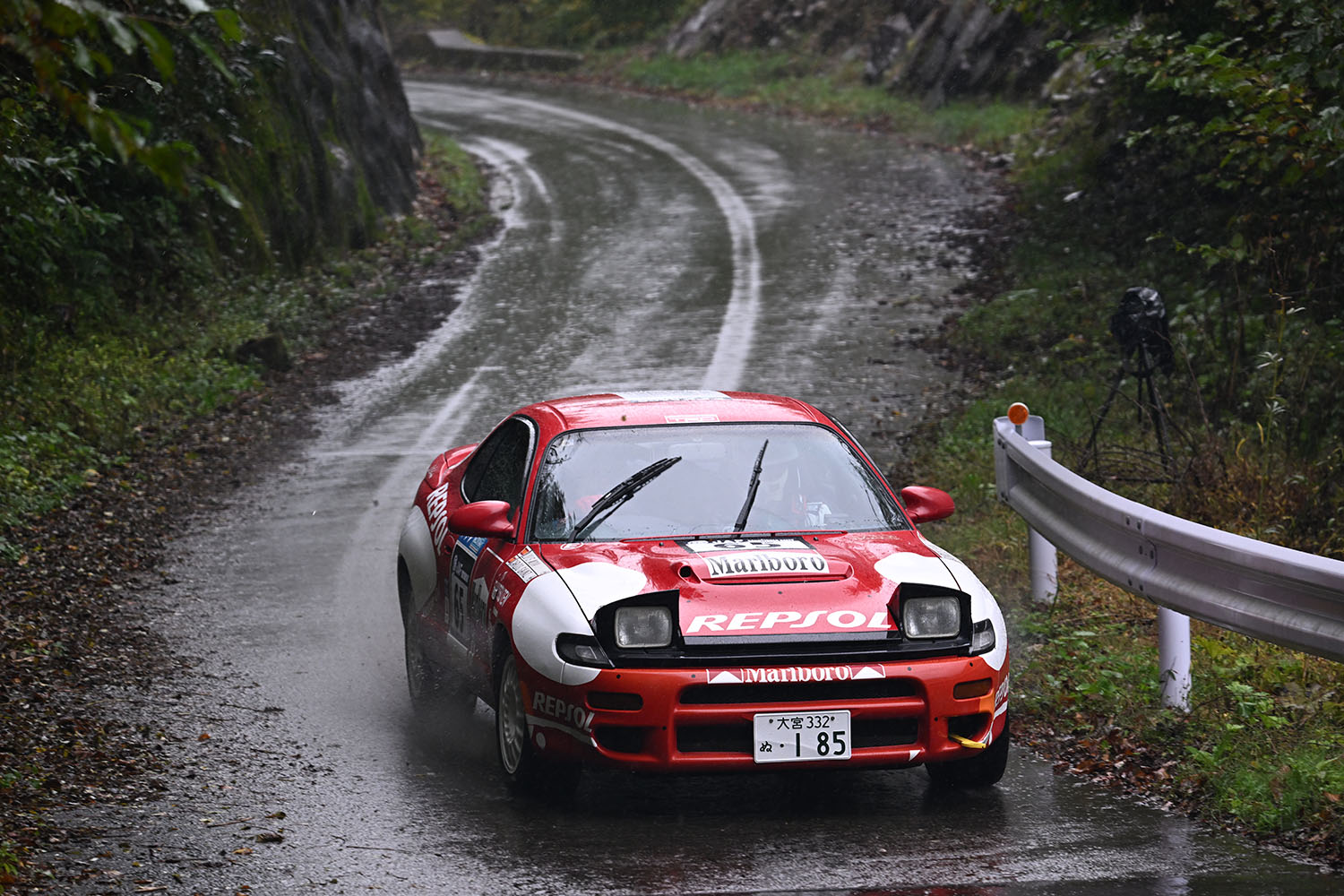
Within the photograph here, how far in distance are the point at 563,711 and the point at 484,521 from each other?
3.74 feet

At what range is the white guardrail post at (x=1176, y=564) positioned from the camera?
5754 mm

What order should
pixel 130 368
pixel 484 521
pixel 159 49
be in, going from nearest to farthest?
pixel 159 49
pixel 484 521
pixel 130 368

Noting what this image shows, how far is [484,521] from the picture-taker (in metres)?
6.88

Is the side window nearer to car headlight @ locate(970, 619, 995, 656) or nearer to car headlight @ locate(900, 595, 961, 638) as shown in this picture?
car headlight @ locate(900, 595, 961, 638)

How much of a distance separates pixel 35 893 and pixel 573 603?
2056mm

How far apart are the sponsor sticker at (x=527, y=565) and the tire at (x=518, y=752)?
12.3 inches

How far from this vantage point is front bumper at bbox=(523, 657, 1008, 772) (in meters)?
5.90

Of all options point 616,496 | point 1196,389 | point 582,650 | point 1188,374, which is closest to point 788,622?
point 582,650

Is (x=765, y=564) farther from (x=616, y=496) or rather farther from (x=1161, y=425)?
(x=1161, y=425)

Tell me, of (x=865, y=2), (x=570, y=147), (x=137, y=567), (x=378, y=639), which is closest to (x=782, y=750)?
(x=378, y=639)

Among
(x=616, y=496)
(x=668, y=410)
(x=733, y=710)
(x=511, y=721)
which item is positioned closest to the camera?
(x=733, y=710)

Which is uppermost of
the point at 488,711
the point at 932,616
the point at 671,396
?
the point at 671,396

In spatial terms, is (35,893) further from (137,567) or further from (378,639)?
(137,567)

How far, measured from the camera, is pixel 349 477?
540 inches
